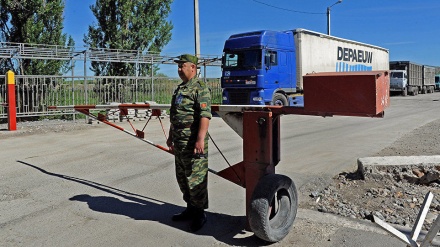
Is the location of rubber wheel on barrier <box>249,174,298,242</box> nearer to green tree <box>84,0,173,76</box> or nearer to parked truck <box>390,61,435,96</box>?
green tree <box>84,0,173,76</box>

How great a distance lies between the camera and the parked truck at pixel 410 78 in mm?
37594

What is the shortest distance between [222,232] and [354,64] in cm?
2376

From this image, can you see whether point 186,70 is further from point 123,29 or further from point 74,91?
point 123,29

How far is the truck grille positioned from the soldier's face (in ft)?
43.4

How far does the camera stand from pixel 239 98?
1770 centimetres

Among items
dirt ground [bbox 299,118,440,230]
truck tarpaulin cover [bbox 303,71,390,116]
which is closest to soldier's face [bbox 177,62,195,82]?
truck tarpaulin cover [bbox 303,71,390,116]

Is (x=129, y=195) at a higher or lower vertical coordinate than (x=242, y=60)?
lower

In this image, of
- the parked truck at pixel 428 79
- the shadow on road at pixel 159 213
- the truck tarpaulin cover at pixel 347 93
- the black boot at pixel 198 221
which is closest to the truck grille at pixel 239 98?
the shadow on road at pixel 159 213

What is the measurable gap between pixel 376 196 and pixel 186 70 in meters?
3.09

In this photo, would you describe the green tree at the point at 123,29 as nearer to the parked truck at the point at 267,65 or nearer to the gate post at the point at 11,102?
the parked truck at the point at 267,65

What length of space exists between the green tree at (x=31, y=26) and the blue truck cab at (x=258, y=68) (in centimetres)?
724

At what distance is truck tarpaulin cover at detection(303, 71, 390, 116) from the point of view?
126 inches

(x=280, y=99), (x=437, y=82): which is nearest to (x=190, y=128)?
(x=280, y=99)

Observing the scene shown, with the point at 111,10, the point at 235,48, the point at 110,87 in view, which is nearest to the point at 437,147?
the point at 235,48
